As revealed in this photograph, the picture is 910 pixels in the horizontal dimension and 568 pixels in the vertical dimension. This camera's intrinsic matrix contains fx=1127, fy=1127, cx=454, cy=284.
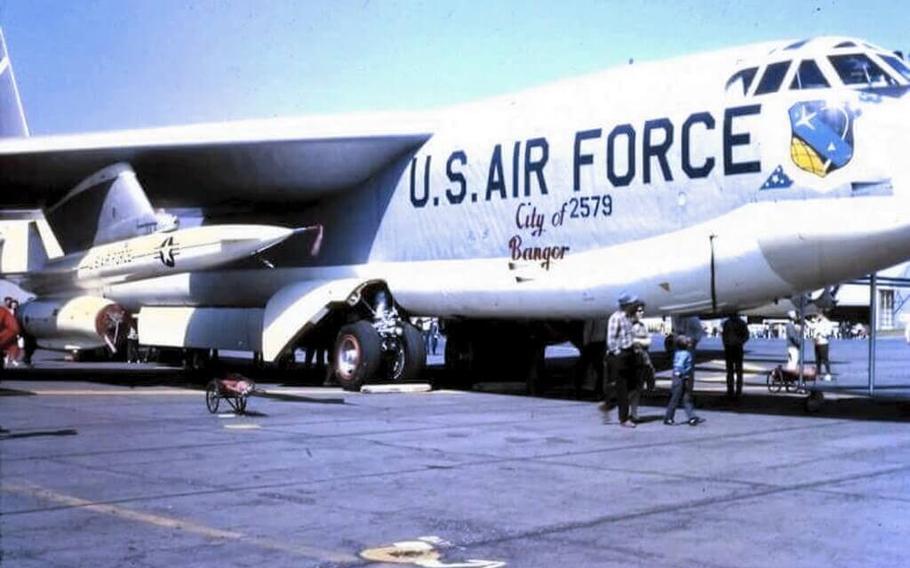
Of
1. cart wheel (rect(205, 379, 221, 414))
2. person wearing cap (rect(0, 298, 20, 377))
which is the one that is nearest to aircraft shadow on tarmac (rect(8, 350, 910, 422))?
cart wheel (rect(205, 379, 221, 414))

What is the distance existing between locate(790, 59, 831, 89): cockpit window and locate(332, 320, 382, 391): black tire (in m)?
8.04

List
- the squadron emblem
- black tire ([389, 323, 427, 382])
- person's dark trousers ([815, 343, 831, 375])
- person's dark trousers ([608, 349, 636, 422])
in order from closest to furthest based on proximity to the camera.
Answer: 1. person's dark trousers ([608, 349, 636, 422])
2. the squadron emblem
3. black tire ([389, 323, 427, 382])
4. person's dark trousers ([815, 343, 831, 375])

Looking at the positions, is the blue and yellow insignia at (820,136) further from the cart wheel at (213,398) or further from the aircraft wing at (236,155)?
the cart wheel at (213,398)

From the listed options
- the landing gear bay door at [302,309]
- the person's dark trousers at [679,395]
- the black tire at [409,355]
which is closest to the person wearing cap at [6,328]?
the landing gear bay door at [302,309]

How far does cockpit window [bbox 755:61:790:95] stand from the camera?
44.5 feet

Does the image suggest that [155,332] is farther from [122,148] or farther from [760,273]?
[760,273]

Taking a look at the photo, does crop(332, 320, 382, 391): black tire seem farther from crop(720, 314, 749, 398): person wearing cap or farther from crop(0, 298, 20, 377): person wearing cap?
crop(0, 298, 20, 377): person wearing cap

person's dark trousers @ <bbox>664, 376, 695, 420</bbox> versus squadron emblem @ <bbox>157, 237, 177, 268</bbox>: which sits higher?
squadron emblem @ <bbox>157, 237, 177, 268</bbox>

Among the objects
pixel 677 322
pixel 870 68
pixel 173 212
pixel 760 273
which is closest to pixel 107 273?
pixel 173 212

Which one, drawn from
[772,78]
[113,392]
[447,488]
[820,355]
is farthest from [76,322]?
[820,355]

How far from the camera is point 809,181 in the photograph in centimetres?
1295

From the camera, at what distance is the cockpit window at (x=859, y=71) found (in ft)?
43.1

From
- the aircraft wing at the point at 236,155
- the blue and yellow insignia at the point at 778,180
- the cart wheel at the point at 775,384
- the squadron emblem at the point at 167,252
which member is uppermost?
the aircraft wing at the point at 236,155

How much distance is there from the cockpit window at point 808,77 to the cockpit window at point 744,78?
58 centimetres
